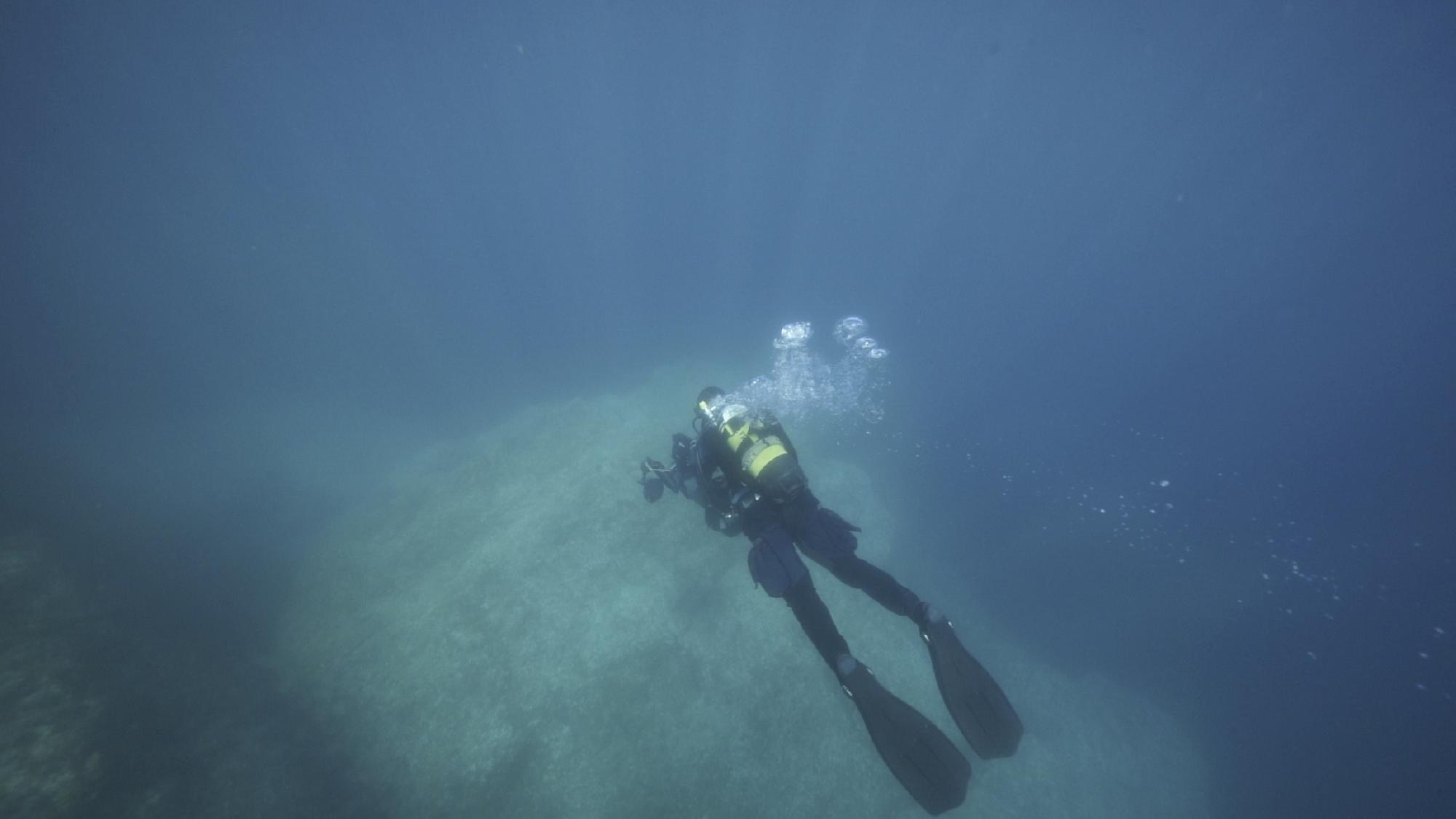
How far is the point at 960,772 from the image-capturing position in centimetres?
386

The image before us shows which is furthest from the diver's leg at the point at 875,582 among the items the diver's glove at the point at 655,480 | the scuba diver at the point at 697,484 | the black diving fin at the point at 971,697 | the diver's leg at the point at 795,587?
the diver's glove at the point at 655,480

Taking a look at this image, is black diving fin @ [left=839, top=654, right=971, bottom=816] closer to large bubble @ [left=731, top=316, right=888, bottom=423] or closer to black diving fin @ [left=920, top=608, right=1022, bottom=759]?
black diving fin @ [left=920, top=608, right=1022, bottom=759]

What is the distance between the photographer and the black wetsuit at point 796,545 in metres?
4.51

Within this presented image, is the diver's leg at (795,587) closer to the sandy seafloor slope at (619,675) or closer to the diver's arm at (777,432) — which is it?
the diver's arm at (777,432)

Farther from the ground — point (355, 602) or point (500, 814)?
point (355, 602)

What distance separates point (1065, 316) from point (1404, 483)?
25.8m

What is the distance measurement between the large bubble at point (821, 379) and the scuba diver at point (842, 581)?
962 centimetres

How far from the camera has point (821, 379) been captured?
2380 centimetres

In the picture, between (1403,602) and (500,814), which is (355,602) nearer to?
(500,814)

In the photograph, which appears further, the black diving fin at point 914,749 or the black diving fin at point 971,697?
the black diving fin at point 971,697

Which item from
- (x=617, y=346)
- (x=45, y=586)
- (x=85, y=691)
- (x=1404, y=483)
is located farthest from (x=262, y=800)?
(x=1404, y=483)

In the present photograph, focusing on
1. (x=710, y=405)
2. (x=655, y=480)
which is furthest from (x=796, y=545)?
(x=655, y=480)

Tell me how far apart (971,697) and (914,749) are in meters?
0.74

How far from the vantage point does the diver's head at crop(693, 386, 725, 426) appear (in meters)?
5.61
